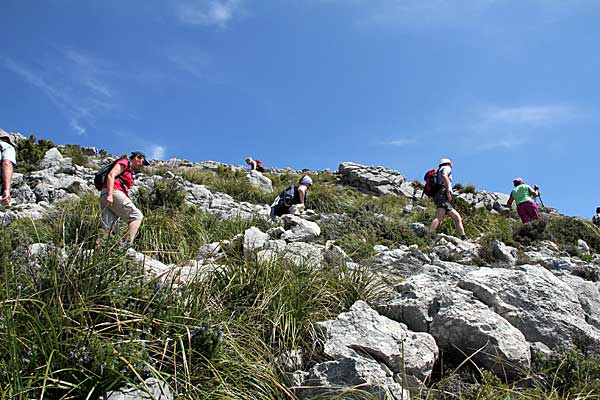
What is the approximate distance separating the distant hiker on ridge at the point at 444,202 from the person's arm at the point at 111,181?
678cm

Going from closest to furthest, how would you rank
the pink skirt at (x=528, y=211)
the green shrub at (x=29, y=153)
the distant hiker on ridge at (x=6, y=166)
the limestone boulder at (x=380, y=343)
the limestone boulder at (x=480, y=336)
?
the limestone boulder at (x=380, y=343), the limestone boulder at (x=480, y=336), the distant hiker on ridge at (x=6, y=166), the pink skirt at (x=528, y=211), the green shrub at (x=29, y=153)

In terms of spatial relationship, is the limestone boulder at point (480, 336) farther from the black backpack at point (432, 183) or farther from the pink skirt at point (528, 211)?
the pink skirt at point (528, 211)

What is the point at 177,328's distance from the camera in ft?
10.7

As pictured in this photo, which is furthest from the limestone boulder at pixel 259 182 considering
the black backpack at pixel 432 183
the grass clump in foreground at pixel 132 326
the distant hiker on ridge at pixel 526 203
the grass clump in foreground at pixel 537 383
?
the grass clump in foreground at pixel 537 383

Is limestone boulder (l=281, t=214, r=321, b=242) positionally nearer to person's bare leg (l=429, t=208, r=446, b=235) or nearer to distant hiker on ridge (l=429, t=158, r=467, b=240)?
person's bare leg (l=429, t=208, r=446, b=235)

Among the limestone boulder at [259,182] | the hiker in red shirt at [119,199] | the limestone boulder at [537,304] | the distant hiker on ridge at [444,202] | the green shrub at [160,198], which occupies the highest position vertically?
the limestone boulder at [259,182]

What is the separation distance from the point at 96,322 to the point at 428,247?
23.2 feet

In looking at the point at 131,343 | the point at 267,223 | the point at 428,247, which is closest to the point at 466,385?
the point at 131,343

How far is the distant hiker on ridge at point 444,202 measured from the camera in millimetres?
10398

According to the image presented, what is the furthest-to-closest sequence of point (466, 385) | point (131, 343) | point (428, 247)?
point (428, 247), point (466, 385), point (131, 343)

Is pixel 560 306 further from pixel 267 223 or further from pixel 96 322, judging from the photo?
pixel 267 223

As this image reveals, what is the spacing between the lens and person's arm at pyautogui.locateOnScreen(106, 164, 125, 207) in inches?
272

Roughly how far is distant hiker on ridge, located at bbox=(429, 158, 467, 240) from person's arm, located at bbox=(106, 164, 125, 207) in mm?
6776

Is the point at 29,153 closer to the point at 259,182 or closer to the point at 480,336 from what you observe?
the point at 259,182
